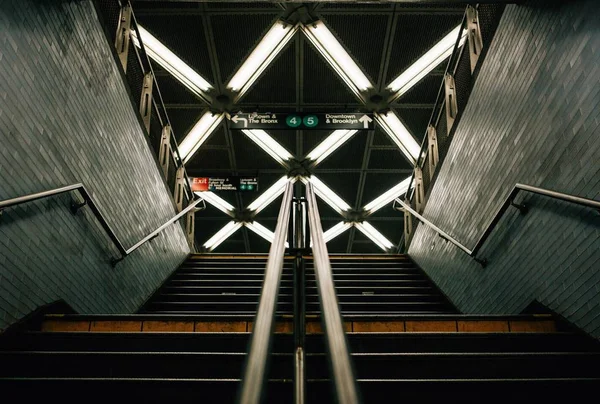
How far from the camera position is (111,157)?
5.20 metres

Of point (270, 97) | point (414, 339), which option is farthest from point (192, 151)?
point (414, 339)

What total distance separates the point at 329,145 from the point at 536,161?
23.4 ft

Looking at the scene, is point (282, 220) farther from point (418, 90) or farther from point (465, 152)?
point (418, 90)

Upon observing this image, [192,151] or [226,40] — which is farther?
[192,151]

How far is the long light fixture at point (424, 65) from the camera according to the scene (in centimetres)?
828

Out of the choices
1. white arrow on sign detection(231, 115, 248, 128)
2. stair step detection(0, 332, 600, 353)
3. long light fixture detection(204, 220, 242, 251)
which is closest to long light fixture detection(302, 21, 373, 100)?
white arrow on sign detection(231, 115, 248, 128)

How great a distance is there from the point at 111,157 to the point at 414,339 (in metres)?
3.65

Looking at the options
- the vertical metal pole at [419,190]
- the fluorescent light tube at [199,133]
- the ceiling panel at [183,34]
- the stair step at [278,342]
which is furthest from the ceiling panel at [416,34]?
the stair step at [278,342]

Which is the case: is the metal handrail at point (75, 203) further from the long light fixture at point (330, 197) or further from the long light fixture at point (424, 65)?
the long light fixture at point (330, 197)

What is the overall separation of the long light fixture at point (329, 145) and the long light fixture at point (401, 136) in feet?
2.32

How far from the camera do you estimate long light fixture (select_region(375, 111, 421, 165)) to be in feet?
32.6

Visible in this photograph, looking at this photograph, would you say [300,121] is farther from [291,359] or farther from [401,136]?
[291,359]

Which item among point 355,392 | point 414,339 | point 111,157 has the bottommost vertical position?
point 355,392

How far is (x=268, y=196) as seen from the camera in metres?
13.2
